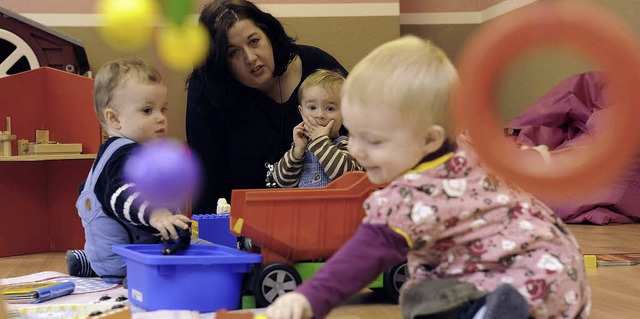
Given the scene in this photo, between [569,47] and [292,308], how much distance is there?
485 mm

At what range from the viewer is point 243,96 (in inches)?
77.9

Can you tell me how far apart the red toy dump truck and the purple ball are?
0.13m

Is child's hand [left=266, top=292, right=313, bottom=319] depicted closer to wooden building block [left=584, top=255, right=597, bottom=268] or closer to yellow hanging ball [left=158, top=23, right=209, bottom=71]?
yellow hanging ball [left=158, top=23, right=209, bottom=71]

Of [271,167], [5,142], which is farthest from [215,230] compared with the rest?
[5,142]

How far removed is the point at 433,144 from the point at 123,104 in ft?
2.96

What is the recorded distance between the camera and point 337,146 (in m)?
1.71

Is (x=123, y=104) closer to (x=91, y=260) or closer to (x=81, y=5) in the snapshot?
(x=91, y=260)

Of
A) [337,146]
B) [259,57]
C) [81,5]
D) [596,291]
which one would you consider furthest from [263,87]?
[81,5]

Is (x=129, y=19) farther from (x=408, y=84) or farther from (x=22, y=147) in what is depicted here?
(x=22, y=147)

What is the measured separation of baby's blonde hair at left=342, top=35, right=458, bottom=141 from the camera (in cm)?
85

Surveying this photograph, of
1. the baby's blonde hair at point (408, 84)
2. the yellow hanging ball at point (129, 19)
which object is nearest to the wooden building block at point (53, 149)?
the yellow hanging ball at point (129, 19)

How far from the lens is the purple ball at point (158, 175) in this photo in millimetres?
1394

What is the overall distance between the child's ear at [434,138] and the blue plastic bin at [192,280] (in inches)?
20.0

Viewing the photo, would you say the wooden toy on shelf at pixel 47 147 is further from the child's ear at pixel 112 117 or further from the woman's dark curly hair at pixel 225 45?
the child's ear at pixel 112 117
